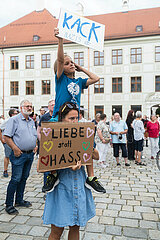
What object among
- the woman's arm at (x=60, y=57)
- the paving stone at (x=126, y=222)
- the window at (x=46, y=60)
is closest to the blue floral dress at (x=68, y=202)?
the woman's arm at (x=60, y=57)

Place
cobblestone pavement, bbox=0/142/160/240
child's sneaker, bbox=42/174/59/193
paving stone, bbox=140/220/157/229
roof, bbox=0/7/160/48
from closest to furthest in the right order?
1. child's sneaker, bbox=42/174/59/193
2. cobblestone pavement, bbox=0/142/160/240
3. paving stone, bbox=140/220/157/229
4. roof, bbox=0/7/160/48

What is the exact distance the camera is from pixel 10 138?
13.5ft

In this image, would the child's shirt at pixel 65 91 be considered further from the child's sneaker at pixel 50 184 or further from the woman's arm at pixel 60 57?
the child's sneaker at pixel 50 184

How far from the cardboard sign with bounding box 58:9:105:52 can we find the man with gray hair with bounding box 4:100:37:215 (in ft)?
6.65

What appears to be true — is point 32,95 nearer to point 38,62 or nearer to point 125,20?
point 38,62

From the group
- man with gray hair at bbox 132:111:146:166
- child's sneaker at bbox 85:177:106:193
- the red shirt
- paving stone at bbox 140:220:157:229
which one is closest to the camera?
child's sneaker at bbox 85:177:106:193

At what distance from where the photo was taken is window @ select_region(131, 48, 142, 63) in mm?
29281

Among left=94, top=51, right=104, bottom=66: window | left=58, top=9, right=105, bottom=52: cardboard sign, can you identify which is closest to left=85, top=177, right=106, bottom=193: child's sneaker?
left=58, top=9, right=105, bottom=52: cardboard sign

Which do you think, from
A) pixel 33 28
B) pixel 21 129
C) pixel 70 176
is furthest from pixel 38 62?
pixel 70 176

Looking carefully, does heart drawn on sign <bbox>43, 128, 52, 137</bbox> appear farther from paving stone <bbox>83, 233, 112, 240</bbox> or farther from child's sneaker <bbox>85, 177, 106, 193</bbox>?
paving stone <bbox>83, 233, 112, 240</bbox>

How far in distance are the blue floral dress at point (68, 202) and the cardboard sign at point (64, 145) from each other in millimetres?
159

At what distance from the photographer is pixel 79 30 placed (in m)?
2.68

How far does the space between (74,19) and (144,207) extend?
136 inches

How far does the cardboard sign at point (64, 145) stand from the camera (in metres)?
2.05
